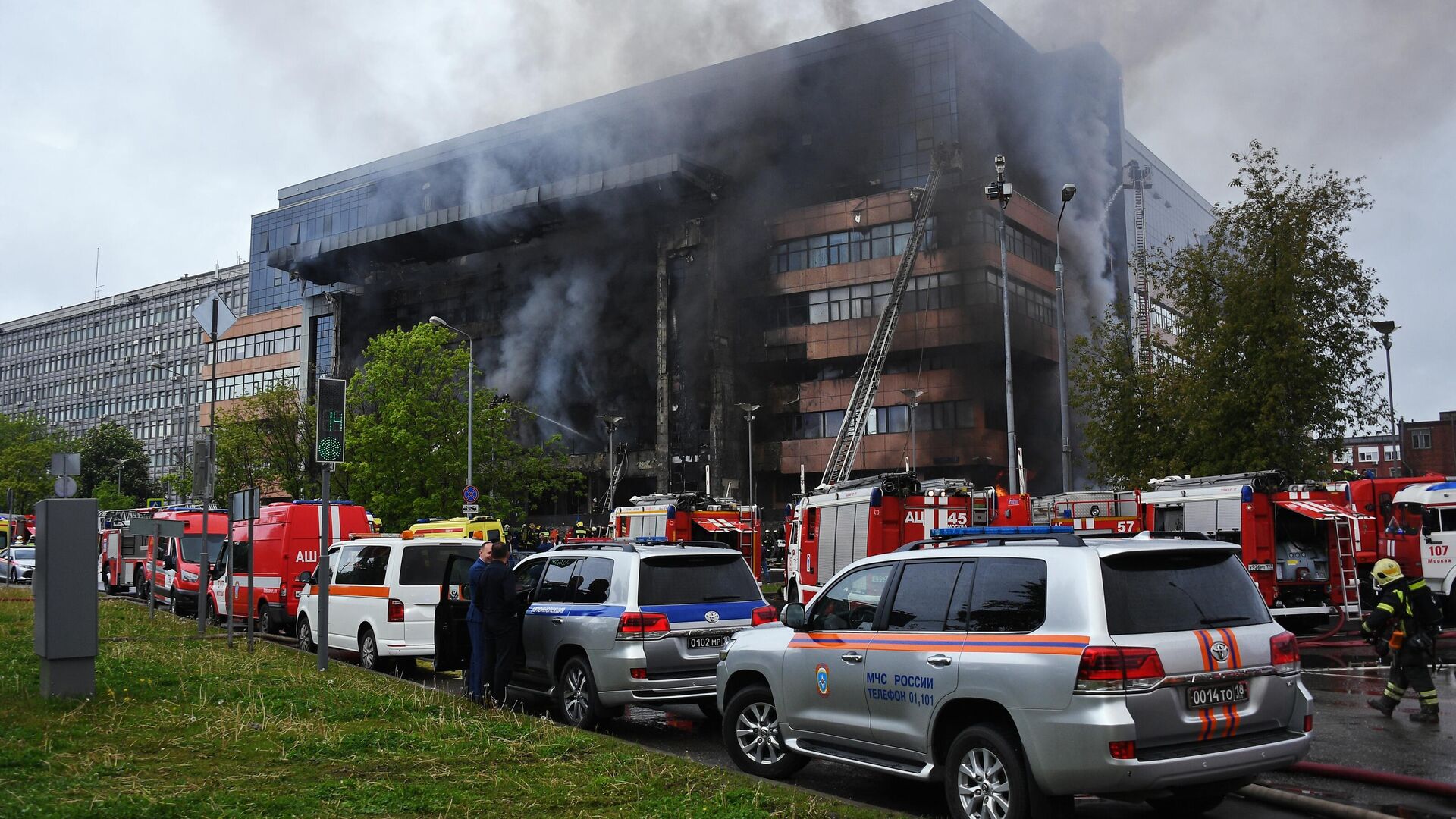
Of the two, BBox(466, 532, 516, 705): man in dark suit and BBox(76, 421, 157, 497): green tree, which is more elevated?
BBox(76, 421, 157, 497): green tree

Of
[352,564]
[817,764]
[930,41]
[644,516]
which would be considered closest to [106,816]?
[817,764]

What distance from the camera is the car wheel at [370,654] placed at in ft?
46.4

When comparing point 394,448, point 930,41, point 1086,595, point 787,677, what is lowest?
point 787,677

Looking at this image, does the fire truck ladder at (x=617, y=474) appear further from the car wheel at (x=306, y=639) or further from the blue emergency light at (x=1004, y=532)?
the blue emergency light at (x=1004, y=532)

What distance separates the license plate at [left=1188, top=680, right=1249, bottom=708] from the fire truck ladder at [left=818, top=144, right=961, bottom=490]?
159 ft

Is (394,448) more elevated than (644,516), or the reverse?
(394,448)

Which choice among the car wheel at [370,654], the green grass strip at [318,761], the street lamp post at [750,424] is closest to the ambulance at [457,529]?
the car wheel at [370,654]

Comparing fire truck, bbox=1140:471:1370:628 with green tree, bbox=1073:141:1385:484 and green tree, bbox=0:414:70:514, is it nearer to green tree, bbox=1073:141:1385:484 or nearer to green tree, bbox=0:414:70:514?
green tree, bbox=1073:141:1385:484

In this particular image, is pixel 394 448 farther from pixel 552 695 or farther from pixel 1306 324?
pixel 552 695

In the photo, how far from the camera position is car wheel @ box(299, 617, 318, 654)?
16.4 meters

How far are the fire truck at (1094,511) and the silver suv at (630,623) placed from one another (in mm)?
11535

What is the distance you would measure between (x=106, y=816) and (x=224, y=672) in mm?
6469

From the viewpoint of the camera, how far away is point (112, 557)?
34094 millimetres

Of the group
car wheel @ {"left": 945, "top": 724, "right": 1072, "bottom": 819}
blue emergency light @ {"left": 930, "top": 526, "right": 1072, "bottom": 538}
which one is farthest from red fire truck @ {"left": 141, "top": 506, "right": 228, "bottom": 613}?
car wheel @ {"left": 945, "top": 724, "right": 1072, "bottom": 819}
